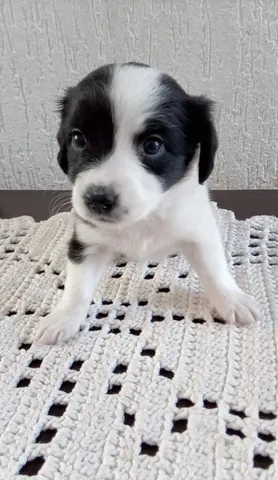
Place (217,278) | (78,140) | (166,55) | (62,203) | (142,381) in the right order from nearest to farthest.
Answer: (142,381) < (78,140) < (217,278) < (62,203) < (166,55)

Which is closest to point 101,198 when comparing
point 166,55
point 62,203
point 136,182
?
point 136,182

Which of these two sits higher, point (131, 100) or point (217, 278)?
point (131, 100)

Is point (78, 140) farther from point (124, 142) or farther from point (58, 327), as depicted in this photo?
point (58, 327)

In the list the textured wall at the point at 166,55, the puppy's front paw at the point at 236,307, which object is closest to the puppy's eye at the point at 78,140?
the puppy's front paw at the point at 236,307

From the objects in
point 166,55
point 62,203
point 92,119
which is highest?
point 92,119

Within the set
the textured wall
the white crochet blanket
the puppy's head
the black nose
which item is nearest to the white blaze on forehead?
the puppy's head

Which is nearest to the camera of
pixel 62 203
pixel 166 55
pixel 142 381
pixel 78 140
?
pixel 142 381

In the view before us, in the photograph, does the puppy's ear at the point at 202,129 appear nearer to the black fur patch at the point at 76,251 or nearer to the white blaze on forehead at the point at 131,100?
the white blaze on forehead at the point at 131,100
